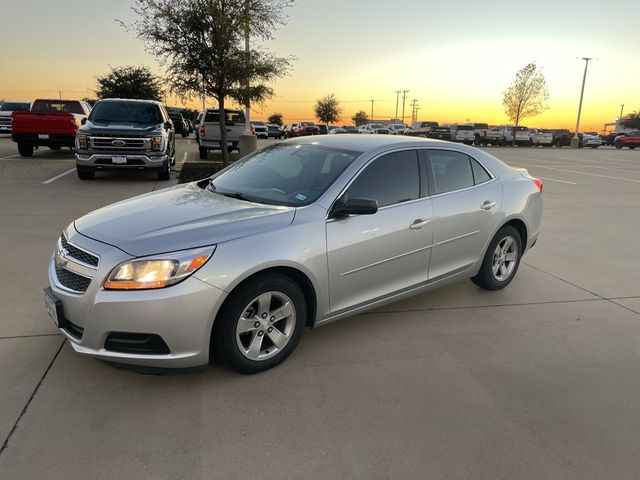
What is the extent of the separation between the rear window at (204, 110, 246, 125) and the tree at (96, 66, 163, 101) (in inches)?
1124

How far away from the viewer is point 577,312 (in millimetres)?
4570

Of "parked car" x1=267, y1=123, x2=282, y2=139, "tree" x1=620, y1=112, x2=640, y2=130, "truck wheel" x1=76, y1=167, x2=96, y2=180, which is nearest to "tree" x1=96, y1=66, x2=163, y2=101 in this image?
"parked car" x1=267, y1=123, x2=282, y2=139

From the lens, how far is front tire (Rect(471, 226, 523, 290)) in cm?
480

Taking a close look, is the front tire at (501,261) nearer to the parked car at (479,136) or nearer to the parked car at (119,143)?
the parked car at (119,143)

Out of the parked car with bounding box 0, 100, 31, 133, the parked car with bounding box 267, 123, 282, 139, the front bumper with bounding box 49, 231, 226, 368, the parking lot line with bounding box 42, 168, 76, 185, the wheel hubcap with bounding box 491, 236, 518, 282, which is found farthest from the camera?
the parked car with bounding box 267, 123, 282, 139

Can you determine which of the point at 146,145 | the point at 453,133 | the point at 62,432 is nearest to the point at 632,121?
the point at 453,133

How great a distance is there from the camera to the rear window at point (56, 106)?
16.1 m

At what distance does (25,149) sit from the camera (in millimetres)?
16234

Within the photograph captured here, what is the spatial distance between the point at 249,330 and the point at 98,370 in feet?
3.45

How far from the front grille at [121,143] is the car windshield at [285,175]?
23.4 feet

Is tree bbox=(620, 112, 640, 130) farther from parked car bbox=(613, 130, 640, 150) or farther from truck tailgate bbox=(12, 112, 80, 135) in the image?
truck tailgate bbox=(12, 112, 80, 135)

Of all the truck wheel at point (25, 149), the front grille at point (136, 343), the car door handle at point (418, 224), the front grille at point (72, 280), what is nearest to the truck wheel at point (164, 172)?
the truck wheel at point (25, 149)

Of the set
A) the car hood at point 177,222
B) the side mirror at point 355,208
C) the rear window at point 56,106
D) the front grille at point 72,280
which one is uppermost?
the rear window at point 56,106

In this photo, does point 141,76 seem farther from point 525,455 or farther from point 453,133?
point 525,455
